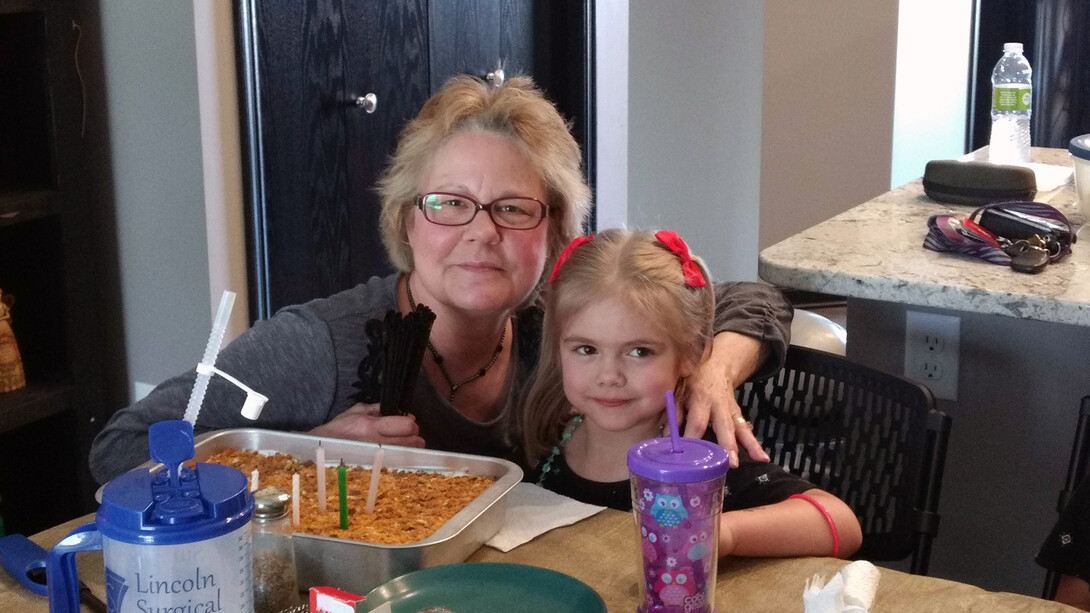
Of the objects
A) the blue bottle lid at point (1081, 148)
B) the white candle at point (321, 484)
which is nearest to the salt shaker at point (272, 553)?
the white candle at point (321, 484)

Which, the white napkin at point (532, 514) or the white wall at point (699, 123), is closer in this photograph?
the white napkin at point (532, 514)

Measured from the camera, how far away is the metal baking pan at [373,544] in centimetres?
113

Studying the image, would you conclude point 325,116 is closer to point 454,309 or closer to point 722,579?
point 454,309

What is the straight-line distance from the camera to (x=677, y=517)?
3.46 feet

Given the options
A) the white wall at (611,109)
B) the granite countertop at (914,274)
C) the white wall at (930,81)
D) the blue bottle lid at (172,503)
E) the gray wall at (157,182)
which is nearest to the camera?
the blue bottle lid at (172,503)

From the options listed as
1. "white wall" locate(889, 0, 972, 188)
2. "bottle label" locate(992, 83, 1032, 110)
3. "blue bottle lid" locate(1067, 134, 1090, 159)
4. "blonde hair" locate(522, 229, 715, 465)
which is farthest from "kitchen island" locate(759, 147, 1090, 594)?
"white wall" locate(889, 0, 972, 188)

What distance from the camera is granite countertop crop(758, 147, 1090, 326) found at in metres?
1.66

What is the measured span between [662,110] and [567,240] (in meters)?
2.70

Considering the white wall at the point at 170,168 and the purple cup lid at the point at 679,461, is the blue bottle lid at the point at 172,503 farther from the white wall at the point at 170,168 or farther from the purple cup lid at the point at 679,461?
the white wall at the point at 170,168

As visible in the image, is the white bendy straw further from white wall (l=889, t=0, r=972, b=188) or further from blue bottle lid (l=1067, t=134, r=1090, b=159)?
white wall (l=889, t=0, r=972, b=188)

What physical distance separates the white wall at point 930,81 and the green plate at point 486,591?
393cm

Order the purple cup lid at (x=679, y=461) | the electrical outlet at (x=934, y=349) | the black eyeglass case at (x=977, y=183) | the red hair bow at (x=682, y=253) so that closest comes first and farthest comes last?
the purple cup lid at (x=679, y=461), the red hair bow at (x=682, y=253), the electrical outlet at (x=934, y=349), the black eyeglass case at (x=977, y=183)

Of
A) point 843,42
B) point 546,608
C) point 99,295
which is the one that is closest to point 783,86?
point 843,42

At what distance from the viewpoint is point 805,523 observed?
127 cm
